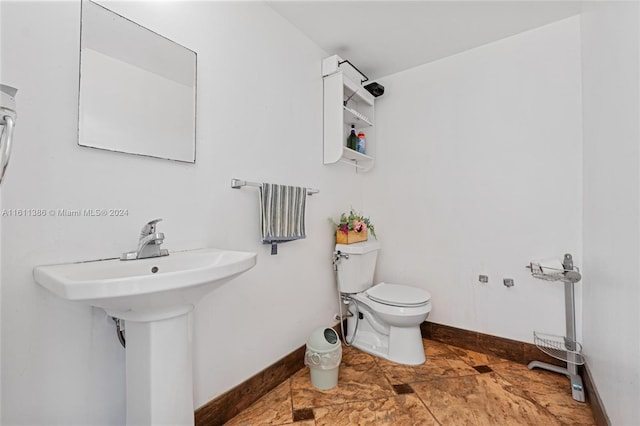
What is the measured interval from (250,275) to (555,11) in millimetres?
2392

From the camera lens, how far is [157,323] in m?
0.90

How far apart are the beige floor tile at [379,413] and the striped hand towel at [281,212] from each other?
88 centimetres

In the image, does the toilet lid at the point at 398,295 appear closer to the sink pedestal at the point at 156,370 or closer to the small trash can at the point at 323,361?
the small trash can at the point at 323,361

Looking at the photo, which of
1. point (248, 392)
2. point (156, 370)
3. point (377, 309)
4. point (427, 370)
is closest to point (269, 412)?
point (248, 392)

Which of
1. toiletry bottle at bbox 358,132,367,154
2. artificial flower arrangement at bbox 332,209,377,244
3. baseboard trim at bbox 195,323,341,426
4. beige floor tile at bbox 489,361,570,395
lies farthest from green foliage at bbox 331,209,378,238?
beige floor tile at bbox 489,361,570,395

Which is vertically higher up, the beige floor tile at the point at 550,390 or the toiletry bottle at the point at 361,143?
the toiletry bottle at the point at 361,143

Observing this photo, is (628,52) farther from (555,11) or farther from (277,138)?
(277,138)

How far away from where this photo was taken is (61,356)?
2.98 ft

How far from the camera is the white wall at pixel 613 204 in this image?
94cm

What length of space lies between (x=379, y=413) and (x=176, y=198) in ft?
4.60

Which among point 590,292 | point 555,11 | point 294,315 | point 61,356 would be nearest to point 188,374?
point 61,356

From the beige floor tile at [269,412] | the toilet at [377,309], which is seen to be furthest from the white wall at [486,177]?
the beige floor tile at [269,412]

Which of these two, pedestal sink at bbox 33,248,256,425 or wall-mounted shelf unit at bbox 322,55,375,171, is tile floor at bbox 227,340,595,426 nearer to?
pedestal sink at bbox 33,248,256,425

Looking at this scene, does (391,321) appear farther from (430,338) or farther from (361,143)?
(361,143)
